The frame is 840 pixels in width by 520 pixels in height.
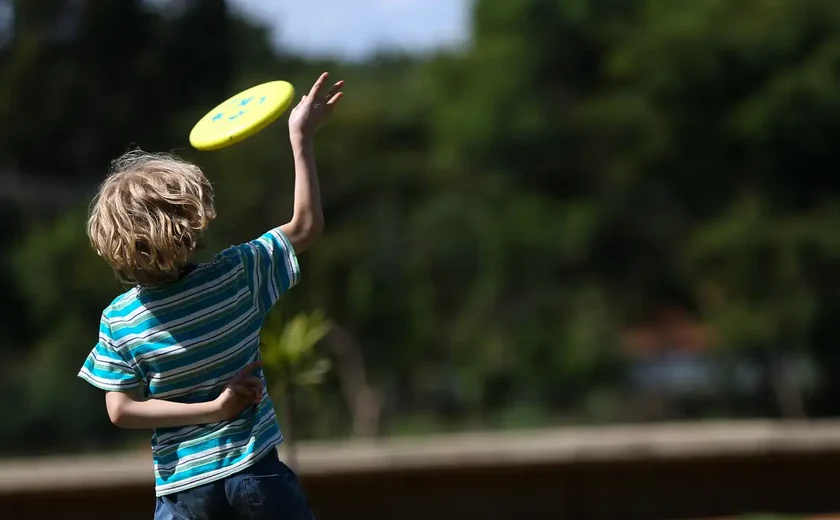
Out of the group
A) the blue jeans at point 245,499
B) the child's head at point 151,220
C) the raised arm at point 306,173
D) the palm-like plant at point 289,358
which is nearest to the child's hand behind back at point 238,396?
the blue jeans at point 245,499

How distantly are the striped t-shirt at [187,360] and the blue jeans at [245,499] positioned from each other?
0.06 ft

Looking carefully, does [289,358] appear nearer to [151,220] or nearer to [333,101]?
[333,101]

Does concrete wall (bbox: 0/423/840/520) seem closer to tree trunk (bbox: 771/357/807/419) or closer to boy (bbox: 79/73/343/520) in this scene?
boy (bbox: 79/73/343/520)

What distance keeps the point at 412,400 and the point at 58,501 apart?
49.8ft

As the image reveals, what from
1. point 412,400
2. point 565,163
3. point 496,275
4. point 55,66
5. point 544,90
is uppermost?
point 55,66

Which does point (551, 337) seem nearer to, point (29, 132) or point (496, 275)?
point (496, 275)

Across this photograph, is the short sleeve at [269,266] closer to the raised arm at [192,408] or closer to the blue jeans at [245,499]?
the raised arm at [192,408]

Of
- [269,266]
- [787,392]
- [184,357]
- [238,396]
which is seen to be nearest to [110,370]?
[184,357]

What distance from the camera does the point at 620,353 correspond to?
22.7 m

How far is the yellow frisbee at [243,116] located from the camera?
8.32ft

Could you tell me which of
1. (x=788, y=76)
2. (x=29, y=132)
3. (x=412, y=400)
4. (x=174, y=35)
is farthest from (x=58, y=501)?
(x=788, y=76)

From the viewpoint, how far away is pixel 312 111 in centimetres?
263

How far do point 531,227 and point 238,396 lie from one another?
20.5 metres

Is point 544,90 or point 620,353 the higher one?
point 544,90
